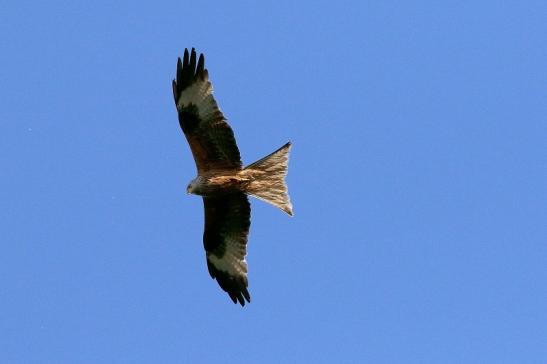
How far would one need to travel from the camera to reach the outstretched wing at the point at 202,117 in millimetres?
12055

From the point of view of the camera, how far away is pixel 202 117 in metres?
12.1

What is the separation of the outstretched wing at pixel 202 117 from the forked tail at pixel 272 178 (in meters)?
0.24

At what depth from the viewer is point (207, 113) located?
12062 millimetres

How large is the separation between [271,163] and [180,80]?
1375 millimetres

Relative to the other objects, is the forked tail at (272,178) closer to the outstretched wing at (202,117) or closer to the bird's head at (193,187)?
the outstretched wing at (202,117)

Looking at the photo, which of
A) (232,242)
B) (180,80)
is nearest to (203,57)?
(180,80)

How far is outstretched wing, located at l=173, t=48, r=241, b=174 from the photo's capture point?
12055 mm

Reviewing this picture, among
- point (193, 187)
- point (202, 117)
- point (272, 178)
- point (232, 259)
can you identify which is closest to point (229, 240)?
point (232, 259)

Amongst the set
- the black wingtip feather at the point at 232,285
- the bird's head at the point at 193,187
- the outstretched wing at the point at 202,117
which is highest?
the outstretched wing at the point at 202,117

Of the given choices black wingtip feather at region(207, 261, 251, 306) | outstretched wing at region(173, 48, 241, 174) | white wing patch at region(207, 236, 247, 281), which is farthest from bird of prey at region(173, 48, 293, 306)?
Answer: black wingtip feather at region(207, 261, 251, 306)

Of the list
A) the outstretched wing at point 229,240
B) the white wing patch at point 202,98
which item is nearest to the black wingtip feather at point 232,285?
the outstretched wing at point 229,240

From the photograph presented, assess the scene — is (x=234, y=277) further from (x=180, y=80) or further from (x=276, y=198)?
(x=180, y=80)

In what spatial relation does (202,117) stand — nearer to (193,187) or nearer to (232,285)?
(193,187)

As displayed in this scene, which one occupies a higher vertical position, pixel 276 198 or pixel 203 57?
pixel 203 57
